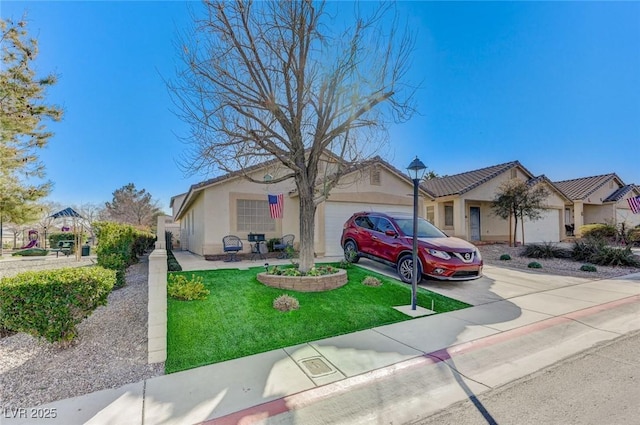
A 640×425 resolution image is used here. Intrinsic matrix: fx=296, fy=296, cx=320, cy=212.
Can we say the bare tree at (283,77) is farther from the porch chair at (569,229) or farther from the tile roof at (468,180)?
the porch chair at (569,229)

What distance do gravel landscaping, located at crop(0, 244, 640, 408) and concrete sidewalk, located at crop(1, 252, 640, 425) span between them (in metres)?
0.27

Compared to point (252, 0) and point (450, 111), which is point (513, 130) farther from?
point (252, 0)

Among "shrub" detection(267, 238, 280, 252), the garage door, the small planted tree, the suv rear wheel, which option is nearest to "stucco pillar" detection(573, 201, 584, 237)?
the small planted tree

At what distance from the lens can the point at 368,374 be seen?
3799 millimetres

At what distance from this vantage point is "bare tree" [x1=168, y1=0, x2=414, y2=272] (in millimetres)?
6699

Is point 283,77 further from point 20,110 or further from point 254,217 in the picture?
point 20,110

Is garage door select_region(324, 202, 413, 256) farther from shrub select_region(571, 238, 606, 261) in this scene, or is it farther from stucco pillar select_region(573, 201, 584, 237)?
stucco pillar select_region(573, 201, 584, 237)

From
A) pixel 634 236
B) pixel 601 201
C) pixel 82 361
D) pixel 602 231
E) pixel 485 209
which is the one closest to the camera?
pixel 82 361

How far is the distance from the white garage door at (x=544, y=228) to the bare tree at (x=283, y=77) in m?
17.7

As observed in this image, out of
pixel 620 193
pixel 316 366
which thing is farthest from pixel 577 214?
pixel 316 366

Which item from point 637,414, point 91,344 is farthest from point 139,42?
point 637,414

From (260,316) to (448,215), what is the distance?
17.6 m

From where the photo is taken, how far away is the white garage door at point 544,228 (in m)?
20.1

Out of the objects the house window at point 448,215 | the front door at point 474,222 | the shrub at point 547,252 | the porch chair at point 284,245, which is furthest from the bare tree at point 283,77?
the front door at point 474,222
